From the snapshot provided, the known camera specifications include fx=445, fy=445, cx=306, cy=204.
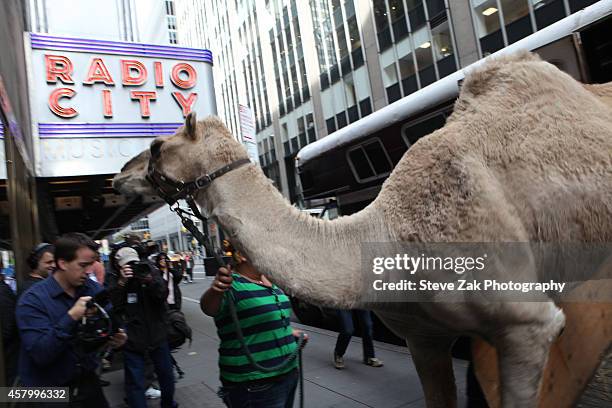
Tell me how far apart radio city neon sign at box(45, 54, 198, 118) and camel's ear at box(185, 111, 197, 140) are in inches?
306

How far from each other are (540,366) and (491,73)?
1.73m

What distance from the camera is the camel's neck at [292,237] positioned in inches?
91.7

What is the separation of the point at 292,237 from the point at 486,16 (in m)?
21.9

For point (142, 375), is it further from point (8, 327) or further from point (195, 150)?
point (195, 150)

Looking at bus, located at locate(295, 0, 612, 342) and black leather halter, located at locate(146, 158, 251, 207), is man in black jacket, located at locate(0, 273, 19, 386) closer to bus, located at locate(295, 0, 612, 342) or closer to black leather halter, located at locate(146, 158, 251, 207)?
black leather halter, located at locate(146, 158, 251, 207)

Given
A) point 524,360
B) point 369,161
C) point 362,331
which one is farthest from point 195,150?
point 369,161

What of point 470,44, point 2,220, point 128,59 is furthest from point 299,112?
point 2,220

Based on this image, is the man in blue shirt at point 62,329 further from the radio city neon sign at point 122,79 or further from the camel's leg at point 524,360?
the radio city neon sign at point 122,79

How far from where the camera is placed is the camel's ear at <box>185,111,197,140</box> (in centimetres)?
260

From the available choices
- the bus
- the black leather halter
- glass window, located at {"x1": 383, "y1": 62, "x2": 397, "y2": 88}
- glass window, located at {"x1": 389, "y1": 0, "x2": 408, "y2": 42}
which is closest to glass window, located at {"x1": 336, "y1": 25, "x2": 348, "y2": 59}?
glass window, located at {"x1": 383, "y1": 62, "x2": 397, "y2": 88}

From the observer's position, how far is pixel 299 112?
37.4m

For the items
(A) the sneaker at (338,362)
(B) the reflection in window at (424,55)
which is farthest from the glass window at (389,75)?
(A) the sneaker at (338,362)

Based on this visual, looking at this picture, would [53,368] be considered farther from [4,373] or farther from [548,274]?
[548,274]

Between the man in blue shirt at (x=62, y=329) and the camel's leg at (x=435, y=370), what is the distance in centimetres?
202
